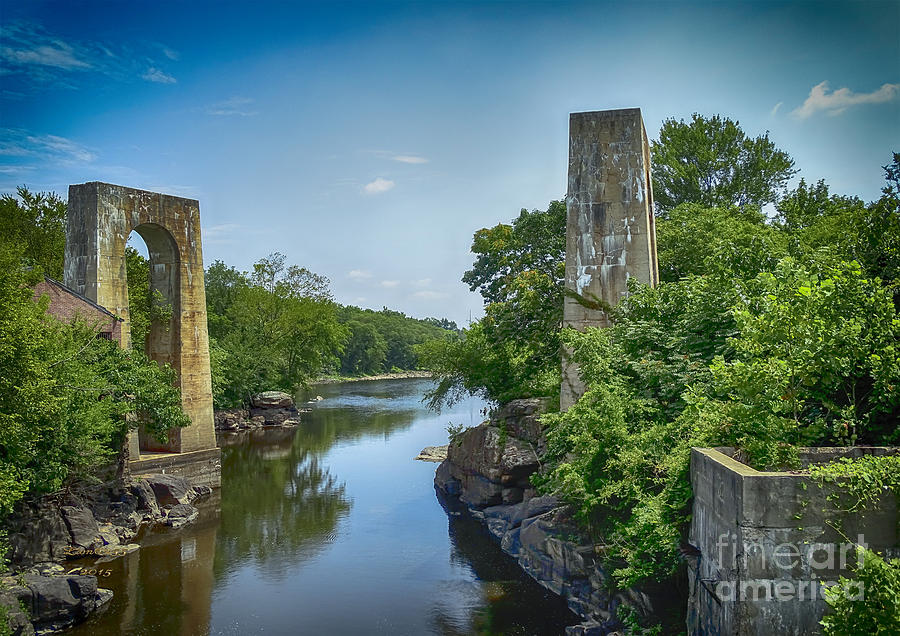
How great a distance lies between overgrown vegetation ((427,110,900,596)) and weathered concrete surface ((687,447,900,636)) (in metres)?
0.68

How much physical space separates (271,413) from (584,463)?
105 ft

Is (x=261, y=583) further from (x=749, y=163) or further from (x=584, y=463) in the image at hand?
(x=749, y=163)

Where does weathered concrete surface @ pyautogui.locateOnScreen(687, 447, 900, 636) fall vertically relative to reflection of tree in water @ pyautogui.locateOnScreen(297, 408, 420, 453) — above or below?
above

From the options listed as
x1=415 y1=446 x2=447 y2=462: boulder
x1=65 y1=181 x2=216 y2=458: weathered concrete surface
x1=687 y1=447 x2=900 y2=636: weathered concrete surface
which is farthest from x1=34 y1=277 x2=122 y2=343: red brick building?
x1=687 y1=447 x2=900 y2=636: weathered concrete surface

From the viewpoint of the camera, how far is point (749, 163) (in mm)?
32719

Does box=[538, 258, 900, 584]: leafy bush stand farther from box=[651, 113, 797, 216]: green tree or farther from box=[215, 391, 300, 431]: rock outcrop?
box=[215, 391, 300, 431]: rock outcrop

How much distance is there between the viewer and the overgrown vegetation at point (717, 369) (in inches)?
311

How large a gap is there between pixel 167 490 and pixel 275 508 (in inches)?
124

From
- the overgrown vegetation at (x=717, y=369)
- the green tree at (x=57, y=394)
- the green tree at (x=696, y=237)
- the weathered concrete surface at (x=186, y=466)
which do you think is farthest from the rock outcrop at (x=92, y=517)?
the green tree at (x=696, y=237)

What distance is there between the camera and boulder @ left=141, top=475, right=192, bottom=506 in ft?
69.5

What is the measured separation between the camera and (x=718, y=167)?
3266 centimetres

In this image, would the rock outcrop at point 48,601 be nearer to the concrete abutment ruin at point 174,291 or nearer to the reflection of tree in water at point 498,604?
the reflection of tree in water at point 498,604

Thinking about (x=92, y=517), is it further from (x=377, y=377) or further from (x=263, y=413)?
(x=377, y=377)

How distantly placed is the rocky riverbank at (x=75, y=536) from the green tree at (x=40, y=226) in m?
11.4
